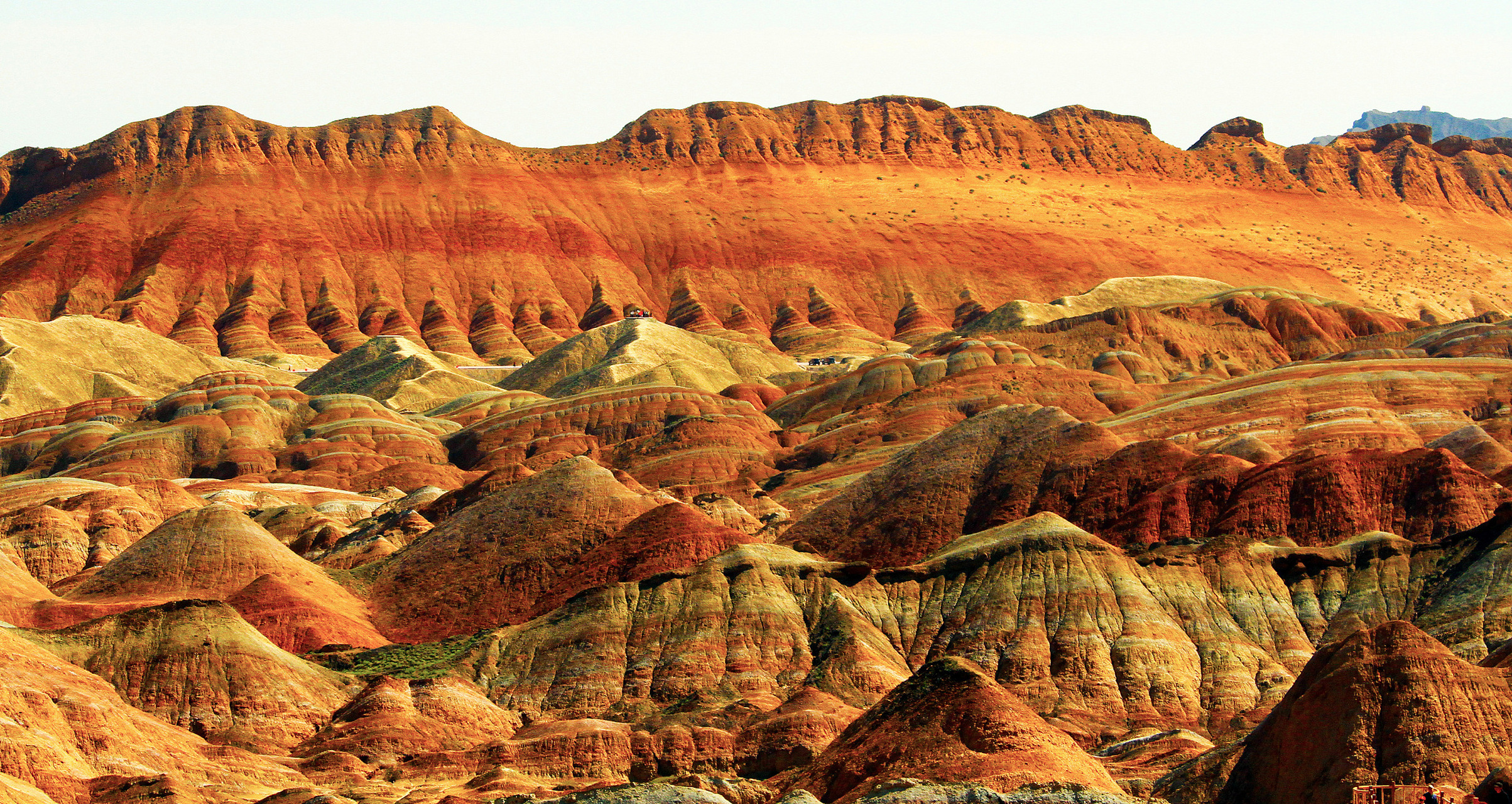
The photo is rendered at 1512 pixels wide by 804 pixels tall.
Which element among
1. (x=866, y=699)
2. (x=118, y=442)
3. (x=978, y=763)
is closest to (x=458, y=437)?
(x=118, y=442)

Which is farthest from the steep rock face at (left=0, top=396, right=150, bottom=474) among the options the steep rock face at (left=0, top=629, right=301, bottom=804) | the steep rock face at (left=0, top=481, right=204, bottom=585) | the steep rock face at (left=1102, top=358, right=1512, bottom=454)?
the steep rock face at (left=0, top=629, right=301, bottom=804)

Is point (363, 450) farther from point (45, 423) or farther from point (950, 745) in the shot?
point (950, 745)

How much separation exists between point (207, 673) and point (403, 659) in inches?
442

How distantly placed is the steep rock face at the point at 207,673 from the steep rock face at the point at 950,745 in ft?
91.6

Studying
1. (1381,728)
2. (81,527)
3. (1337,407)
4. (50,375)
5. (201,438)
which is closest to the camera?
(1381,728)

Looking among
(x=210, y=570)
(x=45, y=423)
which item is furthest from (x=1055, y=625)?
(x=45, y=423)

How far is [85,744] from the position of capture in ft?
214

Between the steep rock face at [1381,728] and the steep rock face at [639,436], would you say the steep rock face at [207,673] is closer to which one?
the steep rock face at [1381,728]

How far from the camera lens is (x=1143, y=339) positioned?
575ft

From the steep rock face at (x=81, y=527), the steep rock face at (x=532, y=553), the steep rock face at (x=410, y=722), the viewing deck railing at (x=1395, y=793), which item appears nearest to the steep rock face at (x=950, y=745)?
the viewing deck railing at (x=1395, y=793)

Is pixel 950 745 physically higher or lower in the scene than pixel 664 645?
higher

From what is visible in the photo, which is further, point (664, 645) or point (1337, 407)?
point (1337, 407)

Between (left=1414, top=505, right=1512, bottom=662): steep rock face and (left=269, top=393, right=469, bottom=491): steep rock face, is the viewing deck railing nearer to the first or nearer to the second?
(left=1414, top=505, right=1512, bottom=662): steep rock face

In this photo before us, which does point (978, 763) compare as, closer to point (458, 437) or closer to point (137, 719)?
point (137, 719)
